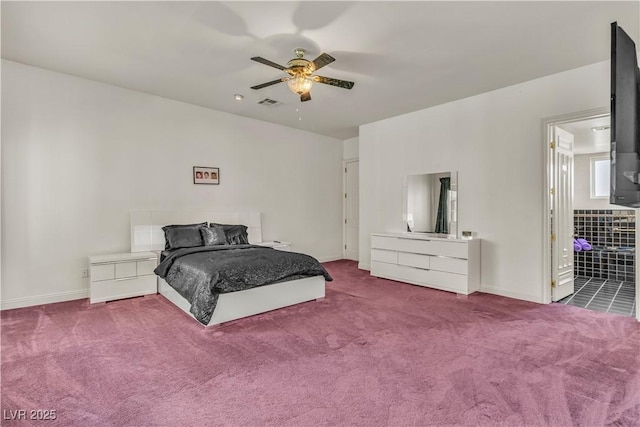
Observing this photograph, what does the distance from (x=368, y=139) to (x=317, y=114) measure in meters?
1.15

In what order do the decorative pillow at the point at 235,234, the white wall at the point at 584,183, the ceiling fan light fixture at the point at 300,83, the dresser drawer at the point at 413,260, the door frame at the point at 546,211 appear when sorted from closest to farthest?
the ceiling fan light fixture at the point at 300,83 → the door frame at the point at 546,211 → the dresser drawer at the point at 413,260 → the decorative pillow at the point at 235,234 → the white wall at the point at 584,183

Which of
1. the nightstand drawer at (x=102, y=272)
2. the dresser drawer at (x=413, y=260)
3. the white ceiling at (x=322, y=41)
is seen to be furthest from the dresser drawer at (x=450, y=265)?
the nightstand drawer at (x=102, y=272)

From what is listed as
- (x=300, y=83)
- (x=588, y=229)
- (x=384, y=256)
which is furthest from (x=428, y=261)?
(x=588, y=229)

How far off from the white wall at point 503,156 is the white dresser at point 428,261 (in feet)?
1.14

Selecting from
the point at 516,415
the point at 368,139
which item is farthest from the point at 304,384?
the point at 368,139

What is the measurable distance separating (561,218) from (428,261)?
1.76 meters

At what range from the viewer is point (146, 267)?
4.18 metres

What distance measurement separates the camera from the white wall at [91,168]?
12.1ft

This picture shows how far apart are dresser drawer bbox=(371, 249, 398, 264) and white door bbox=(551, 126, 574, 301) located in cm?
203

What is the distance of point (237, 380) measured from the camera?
2.22 m

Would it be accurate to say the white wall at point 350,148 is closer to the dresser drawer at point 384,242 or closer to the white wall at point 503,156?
the white wall at point 503,156

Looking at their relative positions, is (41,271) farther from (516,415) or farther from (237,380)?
(516,415)

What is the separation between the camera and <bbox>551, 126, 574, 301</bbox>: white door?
13.3ft

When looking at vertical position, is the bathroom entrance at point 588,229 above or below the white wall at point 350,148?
below
